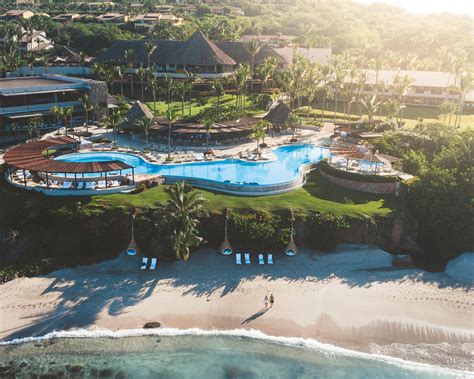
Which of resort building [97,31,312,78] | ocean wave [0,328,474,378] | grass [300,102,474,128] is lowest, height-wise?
ocean wave [0,328,474,378]

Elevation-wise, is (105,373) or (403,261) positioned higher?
(403,261)

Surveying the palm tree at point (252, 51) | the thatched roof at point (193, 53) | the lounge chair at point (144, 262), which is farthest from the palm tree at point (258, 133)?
the thatched roof at point (193, 53)

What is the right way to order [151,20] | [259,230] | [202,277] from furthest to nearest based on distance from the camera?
[151,20]
[259,230]
[202,277]

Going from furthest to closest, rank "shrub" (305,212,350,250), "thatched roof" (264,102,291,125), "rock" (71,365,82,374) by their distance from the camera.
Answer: "thatched roof" (264,102,291,125), "shrub" (305,212,350,250), "rock" (71,365,82,374)

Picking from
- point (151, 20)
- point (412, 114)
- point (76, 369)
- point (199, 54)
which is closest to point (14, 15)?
point (151, 20)

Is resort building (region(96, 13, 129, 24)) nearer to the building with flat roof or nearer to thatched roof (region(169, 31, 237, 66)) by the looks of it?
thatched roof (region(169, 31, 237, 66))

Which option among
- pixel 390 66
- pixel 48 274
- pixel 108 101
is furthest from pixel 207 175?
pixel 390 66

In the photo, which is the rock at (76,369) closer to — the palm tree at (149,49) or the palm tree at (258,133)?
the palm tree at (258,133)

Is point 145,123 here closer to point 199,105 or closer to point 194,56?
point 199,105

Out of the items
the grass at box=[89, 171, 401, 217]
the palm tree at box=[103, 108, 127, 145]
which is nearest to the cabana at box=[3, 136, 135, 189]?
the grass at box=[89, 171, 401, 217]
